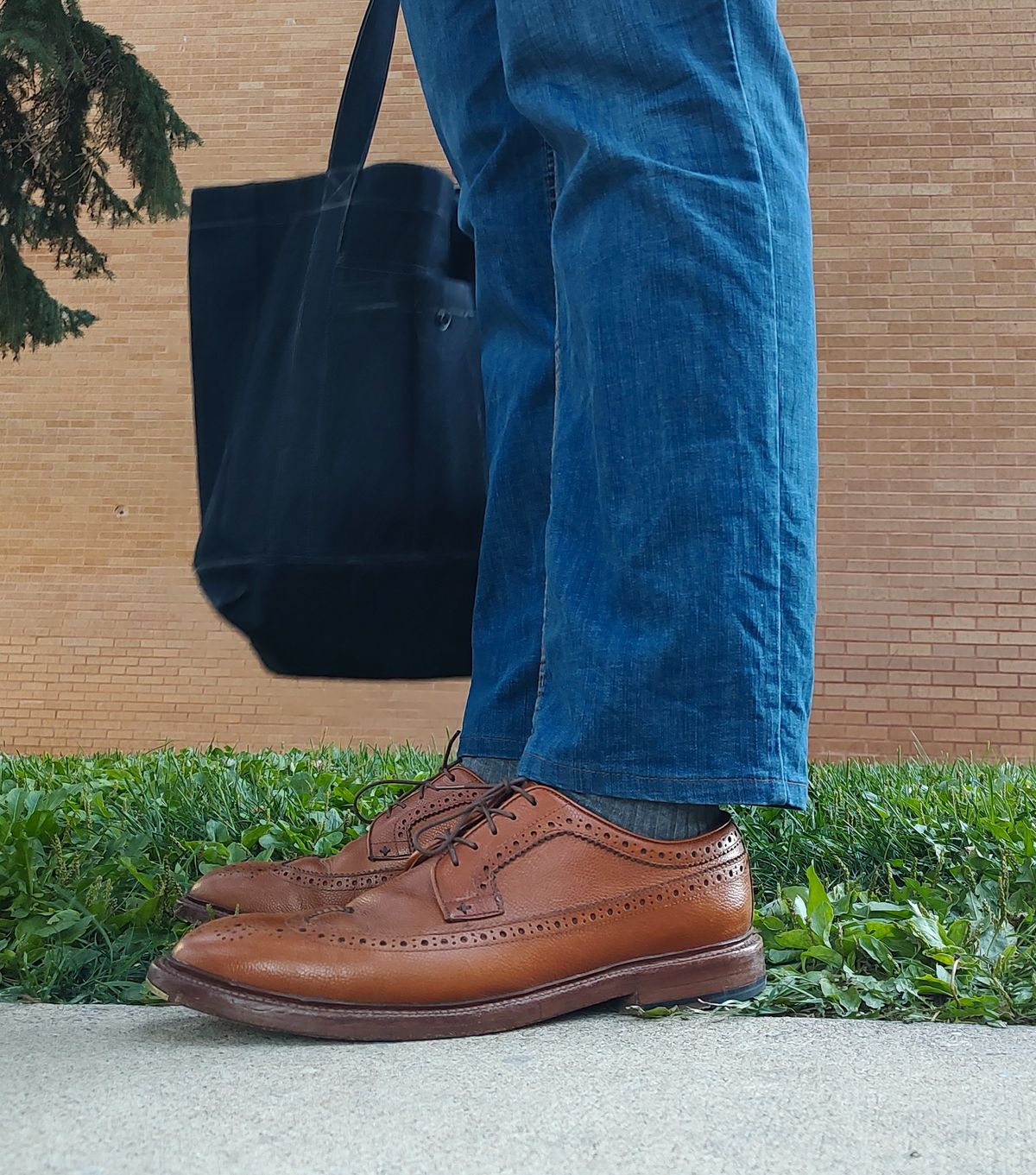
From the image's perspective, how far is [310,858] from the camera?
3.74 ft

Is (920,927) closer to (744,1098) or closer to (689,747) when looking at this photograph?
(689,747)

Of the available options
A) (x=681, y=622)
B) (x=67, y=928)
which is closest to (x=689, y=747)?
(x=681, y=622)

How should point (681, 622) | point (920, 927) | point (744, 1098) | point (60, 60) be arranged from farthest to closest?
1. point (60, 60)
2. point (920, 927)
3. point (681, 622)
4. point (744, 1098)

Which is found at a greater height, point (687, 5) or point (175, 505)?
point (687, 5)

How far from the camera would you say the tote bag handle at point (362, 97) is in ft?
3.97

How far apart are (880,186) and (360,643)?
263 inches

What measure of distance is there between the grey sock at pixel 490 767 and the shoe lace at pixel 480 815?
7.6 inches

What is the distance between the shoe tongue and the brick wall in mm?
5367

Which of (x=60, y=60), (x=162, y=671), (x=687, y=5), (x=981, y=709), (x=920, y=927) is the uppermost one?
(x=60, y=60)

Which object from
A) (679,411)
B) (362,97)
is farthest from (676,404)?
(362,97)

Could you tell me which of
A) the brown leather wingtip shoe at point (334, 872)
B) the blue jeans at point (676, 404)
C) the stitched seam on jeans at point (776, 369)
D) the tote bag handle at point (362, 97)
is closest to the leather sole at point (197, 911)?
the brown leather wingtip shoe at point (334, 872)

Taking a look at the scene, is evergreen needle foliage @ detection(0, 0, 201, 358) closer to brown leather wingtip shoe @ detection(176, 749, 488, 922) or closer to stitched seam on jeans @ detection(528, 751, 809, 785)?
brown leather wingtip shoe @ detection(176, 749, 488, 922)

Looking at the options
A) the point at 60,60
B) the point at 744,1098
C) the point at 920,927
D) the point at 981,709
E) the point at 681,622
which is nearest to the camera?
the point at 744,1098

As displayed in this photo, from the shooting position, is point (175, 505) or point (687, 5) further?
point (175, 505)
